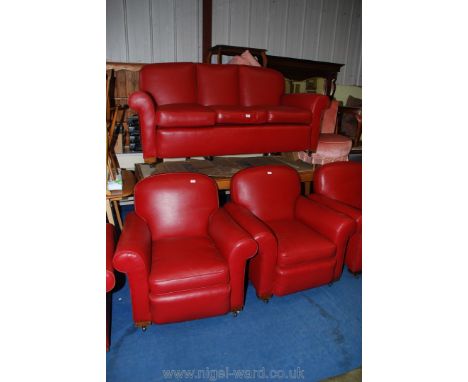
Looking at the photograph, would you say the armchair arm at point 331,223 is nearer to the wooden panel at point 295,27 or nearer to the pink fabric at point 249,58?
the pink fabric at point 249,58

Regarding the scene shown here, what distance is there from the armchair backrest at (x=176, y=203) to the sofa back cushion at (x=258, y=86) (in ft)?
5.47

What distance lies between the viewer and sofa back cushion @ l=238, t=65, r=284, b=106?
3602mm

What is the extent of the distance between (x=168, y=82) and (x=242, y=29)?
8.62ft

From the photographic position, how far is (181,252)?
1987 millimetres

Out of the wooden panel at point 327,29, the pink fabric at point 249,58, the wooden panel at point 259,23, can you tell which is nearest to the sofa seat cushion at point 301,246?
the pink fabric at point 249,58

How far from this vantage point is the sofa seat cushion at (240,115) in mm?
2904

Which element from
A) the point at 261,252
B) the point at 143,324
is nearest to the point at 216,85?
the point at 261,252

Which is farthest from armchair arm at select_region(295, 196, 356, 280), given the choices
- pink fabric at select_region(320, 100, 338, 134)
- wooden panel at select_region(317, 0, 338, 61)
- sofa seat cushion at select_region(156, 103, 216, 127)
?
wooden panel at select_region(317, 0, 338, 61)

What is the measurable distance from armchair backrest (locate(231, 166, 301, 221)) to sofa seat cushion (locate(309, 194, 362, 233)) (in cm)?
19

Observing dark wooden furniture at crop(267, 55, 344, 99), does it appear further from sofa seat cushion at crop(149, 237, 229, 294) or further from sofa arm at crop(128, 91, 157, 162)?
sofa seat cushion at crop(149, 237, 229, 294)

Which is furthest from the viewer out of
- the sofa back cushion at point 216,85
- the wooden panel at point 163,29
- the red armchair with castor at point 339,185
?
the wooden panel at point 163,29

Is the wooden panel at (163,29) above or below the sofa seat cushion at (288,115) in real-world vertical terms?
above
